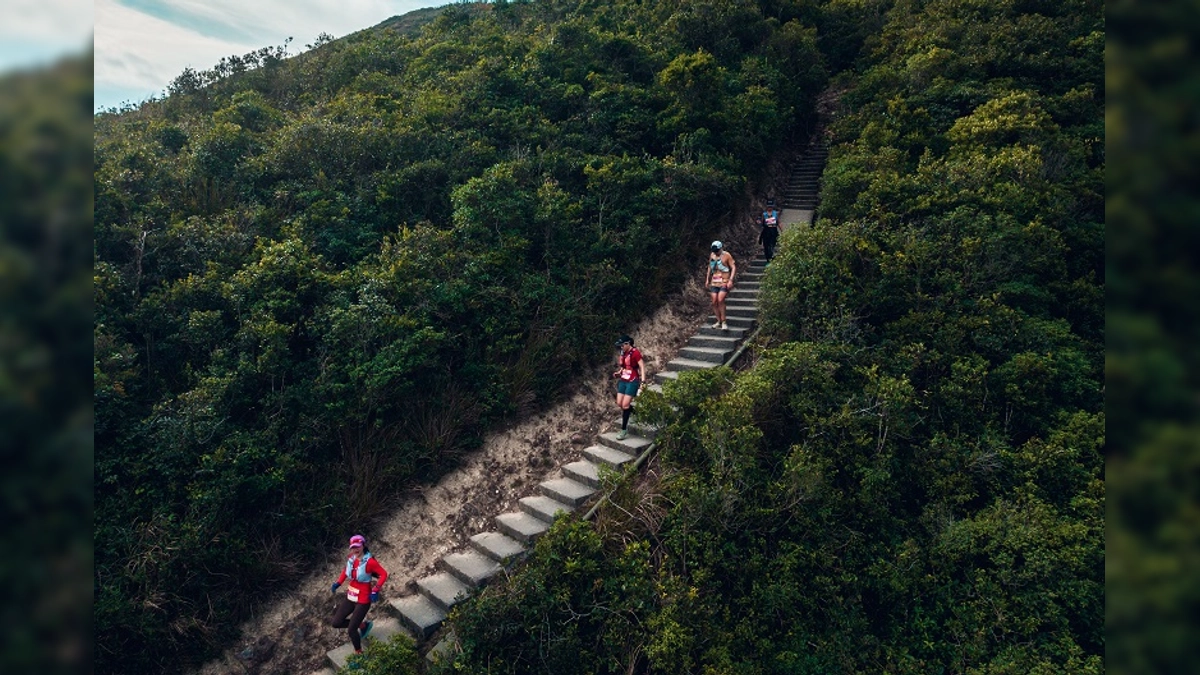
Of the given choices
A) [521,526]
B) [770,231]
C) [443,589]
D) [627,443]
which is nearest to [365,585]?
[443,589]

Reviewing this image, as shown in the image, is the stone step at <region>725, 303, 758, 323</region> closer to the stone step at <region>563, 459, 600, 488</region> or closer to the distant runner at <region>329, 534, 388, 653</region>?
the stone step at <region>563, 459, 600, 488</region>

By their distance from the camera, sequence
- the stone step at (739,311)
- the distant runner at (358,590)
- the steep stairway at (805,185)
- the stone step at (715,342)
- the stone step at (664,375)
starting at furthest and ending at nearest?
the steep stairway at (805,185) → the stone step at (739,311) → the stone step at (715,342) → the stone step at (664,375) → the distant runner at (358,590)

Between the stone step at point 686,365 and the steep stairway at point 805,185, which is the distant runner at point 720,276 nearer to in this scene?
the stone step at point 686,365

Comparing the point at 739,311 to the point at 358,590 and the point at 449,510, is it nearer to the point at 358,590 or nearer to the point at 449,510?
the point at 449,510

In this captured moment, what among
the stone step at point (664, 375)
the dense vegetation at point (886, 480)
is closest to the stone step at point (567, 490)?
the dense vegetation at point (886, 480)

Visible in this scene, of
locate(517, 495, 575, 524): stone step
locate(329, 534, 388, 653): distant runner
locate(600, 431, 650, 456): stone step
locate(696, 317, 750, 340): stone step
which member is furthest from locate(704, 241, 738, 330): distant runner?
locate(329, 534, 388, 653): distant runner

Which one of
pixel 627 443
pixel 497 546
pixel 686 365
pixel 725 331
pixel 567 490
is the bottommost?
pixel 497 546
